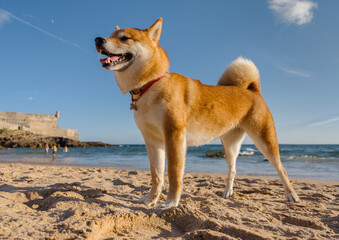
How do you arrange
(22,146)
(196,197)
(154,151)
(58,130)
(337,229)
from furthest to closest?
(58,130), (22,146), (196,197), (154,151), (337,229)

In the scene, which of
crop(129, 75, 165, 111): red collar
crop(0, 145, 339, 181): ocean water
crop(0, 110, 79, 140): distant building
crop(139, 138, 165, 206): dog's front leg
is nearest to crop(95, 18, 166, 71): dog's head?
crop(129, 75, 165, 111): red collar

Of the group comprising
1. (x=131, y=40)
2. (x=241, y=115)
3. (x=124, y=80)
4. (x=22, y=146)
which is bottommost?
(x=22, y=146)

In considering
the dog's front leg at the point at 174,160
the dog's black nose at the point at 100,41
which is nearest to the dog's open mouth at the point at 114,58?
the dog's black nose at the point at 100,41

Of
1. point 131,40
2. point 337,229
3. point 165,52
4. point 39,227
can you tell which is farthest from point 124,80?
point 337,229

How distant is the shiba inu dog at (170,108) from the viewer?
8.61ft

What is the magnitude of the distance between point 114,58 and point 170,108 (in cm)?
81

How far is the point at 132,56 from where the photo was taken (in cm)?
270

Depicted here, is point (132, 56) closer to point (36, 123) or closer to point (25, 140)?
point (25, 140)

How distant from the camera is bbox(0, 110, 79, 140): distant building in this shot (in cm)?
4281

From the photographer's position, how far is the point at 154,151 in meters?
3.04

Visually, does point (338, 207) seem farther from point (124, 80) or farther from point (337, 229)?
point (124, 80)

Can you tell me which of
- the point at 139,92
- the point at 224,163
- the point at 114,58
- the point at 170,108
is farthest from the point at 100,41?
the point at 224,163

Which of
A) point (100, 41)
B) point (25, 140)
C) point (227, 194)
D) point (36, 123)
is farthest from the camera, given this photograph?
point (36, 123)

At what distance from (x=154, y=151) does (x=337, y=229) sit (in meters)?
1.98
